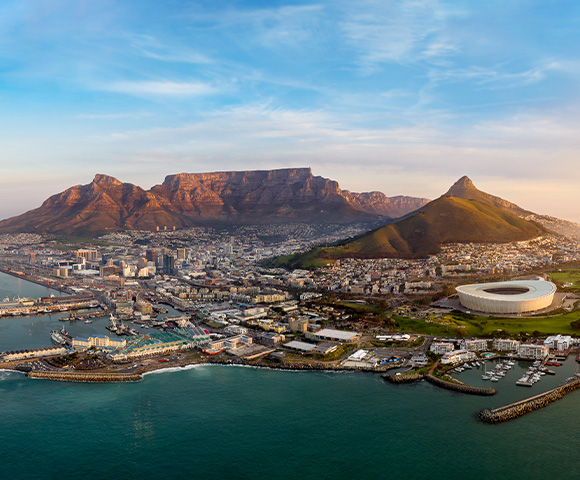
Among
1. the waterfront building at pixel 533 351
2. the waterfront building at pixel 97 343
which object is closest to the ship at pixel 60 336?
the waterfront building at pixel 97 343

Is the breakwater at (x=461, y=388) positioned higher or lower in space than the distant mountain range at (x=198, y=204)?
lower

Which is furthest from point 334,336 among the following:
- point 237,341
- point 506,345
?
point 506,345

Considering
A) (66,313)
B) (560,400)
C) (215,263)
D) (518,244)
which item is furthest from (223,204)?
(560,400)

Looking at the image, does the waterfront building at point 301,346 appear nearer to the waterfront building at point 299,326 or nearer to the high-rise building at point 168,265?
the waterfront building at point 299,326

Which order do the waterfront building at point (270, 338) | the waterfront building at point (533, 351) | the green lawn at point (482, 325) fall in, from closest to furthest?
the waterfront building at point (533, 351) → the waterfront building at point (270, 338) → the green lawn at point (482, 325)

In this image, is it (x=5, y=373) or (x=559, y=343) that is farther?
(x=559, y=343)

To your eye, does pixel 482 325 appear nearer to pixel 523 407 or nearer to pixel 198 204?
pixel 523 407

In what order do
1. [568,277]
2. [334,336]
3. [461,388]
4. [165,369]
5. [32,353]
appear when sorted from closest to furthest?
[461,388] → [165,369] → [32,353] → [334,336] → [568,277]
